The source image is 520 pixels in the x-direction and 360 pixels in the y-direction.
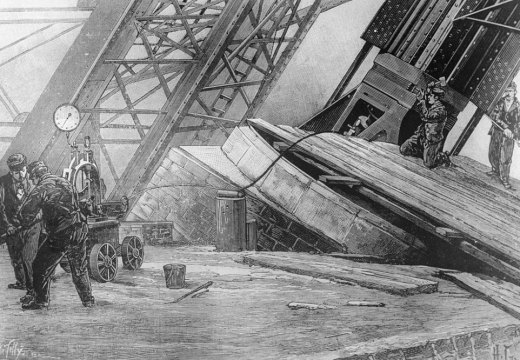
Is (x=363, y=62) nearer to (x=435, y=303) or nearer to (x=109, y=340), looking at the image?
(x=435, y=303)

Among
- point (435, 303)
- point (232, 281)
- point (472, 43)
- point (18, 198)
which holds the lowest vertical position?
point (18, 198)

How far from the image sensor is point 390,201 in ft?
18.8

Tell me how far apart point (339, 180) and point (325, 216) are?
1.37ft

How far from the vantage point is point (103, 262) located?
5.37m

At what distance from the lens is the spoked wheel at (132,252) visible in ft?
18.3

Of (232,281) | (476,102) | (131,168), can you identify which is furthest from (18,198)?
(476,102)

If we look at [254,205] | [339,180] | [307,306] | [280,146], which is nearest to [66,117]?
[254,205]

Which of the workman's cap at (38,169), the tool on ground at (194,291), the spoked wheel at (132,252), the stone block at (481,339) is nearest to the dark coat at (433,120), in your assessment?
the stone block at (481,339)

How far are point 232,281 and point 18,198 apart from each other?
2.30 m

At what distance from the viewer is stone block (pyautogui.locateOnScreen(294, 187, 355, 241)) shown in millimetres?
5727

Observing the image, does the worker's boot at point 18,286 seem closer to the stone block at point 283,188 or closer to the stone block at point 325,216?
the stone block at point 283,188

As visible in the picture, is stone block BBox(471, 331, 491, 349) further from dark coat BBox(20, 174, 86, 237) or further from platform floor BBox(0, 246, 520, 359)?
dark coat BBox(20, 174, 86, 237)

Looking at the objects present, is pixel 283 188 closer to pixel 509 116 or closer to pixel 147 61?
pixel 147 61

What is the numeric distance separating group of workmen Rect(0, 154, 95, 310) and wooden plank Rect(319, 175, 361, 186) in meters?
2.49
